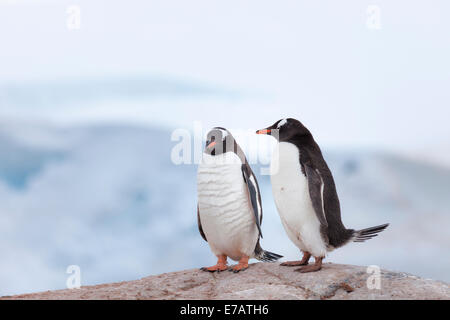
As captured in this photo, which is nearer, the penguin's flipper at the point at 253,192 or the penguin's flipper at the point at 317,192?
the penguin's flipper at the point at 317,192

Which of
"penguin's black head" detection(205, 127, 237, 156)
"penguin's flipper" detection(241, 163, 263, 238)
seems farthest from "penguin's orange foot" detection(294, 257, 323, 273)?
"penguin's black head" detection(205, 127, 237, 156)

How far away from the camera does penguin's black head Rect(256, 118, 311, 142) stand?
5660 mm

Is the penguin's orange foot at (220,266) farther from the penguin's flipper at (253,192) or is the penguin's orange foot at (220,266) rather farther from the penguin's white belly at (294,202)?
the penguin's white belly at (294,202)

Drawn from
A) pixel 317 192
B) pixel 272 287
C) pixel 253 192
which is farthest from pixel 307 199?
pixel 272 287

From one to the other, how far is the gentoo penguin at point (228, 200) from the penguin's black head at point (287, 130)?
1.42 feet

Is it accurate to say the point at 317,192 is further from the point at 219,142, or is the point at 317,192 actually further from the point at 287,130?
the point at 219,142

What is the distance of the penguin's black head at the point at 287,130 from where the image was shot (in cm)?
566

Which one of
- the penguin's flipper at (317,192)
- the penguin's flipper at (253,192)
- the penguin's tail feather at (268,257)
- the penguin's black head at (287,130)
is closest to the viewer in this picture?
the penguin's flipper at (317,192)

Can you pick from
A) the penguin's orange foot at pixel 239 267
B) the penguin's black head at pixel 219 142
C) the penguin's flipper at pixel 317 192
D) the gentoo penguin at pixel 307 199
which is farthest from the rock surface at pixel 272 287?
the penguin's black head at pixel 219 142
